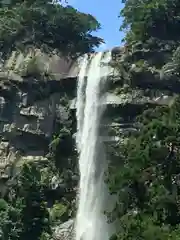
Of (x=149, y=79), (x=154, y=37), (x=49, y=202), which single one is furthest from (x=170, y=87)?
(x=49, y=202)

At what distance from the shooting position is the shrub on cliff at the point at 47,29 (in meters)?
36.9

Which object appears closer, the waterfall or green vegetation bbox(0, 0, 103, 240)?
green vegetation bbox(0, 0, 103, 240)

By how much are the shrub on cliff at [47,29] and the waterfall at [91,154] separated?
3.35 metres

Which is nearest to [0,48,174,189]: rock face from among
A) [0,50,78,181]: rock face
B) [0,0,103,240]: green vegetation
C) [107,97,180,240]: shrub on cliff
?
[0,50,78,181]: rock face

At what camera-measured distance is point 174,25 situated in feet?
113

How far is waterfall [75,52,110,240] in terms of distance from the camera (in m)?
29.5

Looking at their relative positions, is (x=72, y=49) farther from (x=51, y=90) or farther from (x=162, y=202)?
(x=162, y=202)

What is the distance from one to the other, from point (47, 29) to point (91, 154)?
1049 cm

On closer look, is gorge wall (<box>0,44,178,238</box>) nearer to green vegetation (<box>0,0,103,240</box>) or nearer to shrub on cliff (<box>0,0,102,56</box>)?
green vegetation (<box>0,0,103,240</box>)

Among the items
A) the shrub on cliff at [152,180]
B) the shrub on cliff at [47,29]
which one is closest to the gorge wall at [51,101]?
the shrub on cliff at [47,29]

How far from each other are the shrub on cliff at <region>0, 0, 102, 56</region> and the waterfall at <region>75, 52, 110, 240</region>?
3350 mm

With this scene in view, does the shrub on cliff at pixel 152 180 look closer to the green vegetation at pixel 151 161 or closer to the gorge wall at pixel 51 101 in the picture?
the green vegetation at pixel 151 161

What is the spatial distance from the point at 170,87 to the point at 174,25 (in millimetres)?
5444

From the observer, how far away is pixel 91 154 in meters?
31.9
